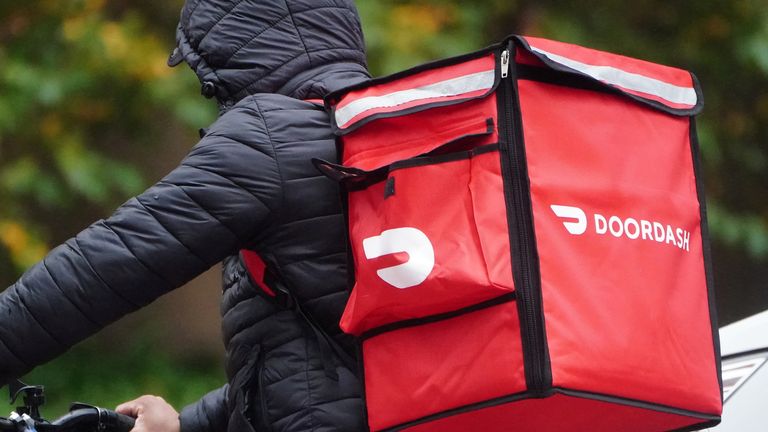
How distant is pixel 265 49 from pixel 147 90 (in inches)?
118

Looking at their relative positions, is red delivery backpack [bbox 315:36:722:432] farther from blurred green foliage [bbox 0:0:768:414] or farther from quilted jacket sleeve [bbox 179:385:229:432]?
blurred green foliage [bbox 0:0:768:414]

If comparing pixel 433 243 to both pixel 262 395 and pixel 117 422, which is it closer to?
pixel 262 395

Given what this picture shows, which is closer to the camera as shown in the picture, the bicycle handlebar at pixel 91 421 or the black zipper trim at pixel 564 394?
the black zipper trim at pixel 564 394

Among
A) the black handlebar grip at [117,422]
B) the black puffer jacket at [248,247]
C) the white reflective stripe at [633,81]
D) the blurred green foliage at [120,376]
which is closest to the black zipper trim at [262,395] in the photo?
the black puffer jacket at [248,247]

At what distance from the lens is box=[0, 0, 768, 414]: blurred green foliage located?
17.9 feet

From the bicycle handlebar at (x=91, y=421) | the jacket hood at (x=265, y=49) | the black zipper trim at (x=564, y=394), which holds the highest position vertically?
the jacket hood at (x=265, y=49)

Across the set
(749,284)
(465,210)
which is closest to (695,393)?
(465,210)

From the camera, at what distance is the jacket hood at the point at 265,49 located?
8.39 ft

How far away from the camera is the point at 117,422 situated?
2.58 metres

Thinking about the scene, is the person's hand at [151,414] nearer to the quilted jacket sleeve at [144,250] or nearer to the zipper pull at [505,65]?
the quilted jacket sleeve at [144,250]

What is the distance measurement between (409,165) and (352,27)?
22.6 inches

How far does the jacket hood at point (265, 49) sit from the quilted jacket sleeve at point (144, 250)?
22 centimetres

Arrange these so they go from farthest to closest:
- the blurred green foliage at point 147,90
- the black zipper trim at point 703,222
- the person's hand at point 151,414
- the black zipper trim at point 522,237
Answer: the blurred green foliage at point 147,90, the person's hand at point 151,414, the black zipper trim at point 703,222, the black zipper trim at point 522,237

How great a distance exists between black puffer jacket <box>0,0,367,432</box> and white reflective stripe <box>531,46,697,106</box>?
435mm
